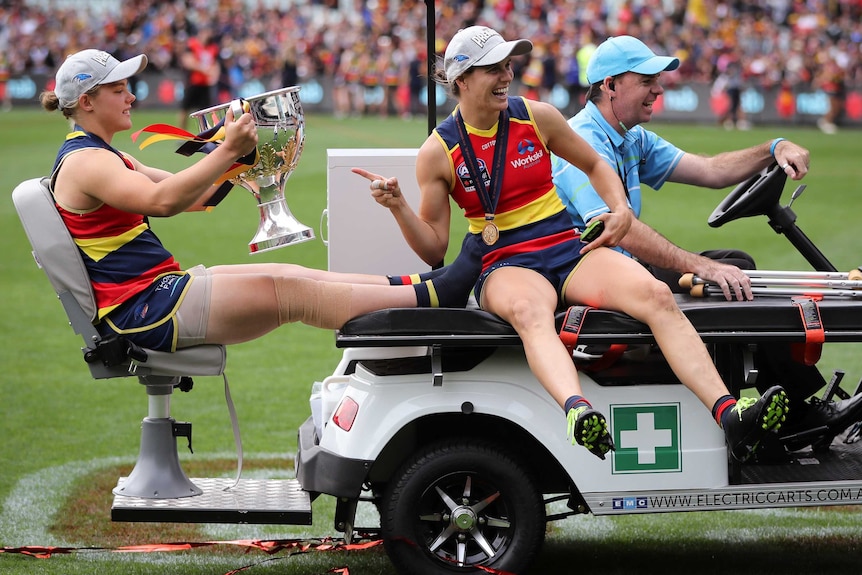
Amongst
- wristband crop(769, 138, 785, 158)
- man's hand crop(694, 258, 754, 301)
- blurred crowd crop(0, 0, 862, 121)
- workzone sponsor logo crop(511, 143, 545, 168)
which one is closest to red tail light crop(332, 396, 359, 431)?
workzone sponsor logo crop(511, 143, 545, 168)

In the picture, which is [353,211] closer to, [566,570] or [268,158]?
[268,158]

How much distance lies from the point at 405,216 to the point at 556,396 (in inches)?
34.5

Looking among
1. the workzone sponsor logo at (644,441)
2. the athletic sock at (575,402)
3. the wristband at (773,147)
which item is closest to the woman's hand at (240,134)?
the athletic sock at (575,402)

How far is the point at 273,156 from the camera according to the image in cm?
440

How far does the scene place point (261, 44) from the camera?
32406 mm

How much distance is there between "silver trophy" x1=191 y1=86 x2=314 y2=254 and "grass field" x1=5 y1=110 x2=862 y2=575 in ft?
4.09

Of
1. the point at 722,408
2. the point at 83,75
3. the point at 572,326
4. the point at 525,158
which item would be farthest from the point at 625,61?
the point at 83,75

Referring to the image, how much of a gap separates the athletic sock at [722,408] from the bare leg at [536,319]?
434 millimetres

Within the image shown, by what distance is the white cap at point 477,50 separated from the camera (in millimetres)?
4211

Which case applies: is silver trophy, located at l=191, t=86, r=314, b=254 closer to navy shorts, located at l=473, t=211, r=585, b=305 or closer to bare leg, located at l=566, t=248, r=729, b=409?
navy shorts, located at l=473, t=211, r=585, b=305

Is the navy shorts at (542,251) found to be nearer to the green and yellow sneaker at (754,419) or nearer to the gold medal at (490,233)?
the gold medal at (490,233)

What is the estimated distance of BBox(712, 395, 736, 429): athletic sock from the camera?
377 centimetres

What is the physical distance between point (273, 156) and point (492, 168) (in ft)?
2.60

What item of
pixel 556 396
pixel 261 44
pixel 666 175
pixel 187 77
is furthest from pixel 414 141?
pixel 556 396
